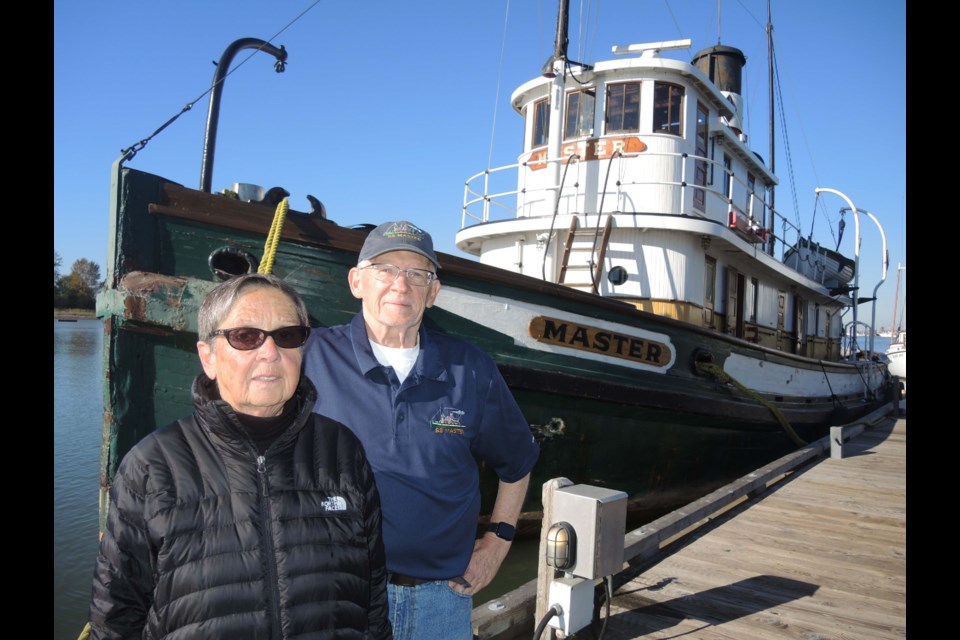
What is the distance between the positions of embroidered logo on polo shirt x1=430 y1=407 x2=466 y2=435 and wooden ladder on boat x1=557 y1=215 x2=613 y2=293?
203 inches

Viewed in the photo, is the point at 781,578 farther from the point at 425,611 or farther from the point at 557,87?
the point at 557,87

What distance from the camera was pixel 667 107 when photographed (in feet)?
26.5

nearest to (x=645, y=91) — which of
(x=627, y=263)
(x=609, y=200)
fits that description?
(x=609, y=200)

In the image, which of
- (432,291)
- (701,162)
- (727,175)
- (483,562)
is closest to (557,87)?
(701,162)

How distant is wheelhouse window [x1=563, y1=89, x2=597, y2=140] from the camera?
8180mm

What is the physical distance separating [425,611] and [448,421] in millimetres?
574

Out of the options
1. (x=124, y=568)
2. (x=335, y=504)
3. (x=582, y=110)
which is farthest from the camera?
(x=582, y=110)

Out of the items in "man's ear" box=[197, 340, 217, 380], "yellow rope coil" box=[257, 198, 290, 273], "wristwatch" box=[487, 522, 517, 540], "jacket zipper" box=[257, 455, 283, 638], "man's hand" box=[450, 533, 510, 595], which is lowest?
"man's hand" box=[450, 533, 510, 595]

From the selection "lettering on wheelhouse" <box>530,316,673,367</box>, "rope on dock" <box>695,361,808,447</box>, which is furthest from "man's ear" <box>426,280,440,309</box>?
"rope on dock" <box>695,361,808,447</box>

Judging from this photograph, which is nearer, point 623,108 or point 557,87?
point 557,87

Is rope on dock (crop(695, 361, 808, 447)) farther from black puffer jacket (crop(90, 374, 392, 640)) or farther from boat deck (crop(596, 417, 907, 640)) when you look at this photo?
black puffer jacket (crop(90, 374, 392, 640))

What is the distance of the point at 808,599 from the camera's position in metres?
4.04

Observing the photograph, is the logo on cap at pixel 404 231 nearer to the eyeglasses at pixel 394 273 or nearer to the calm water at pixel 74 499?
the eyeglasses at pixel 394 273
